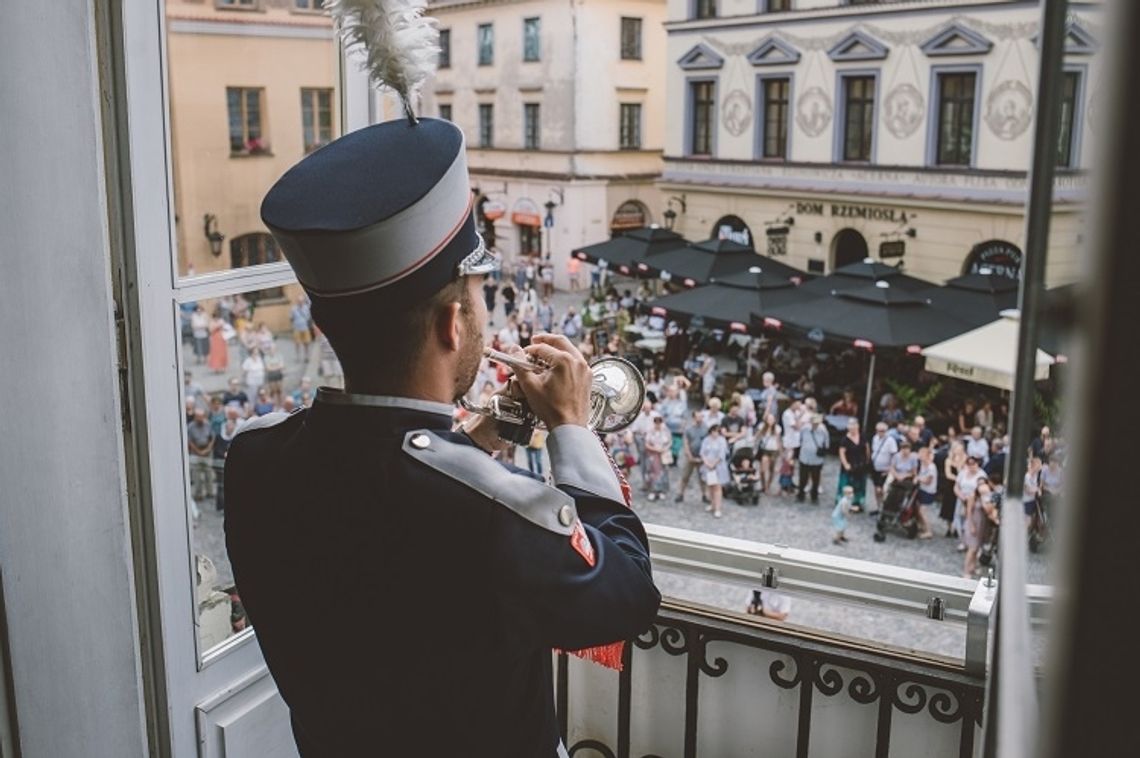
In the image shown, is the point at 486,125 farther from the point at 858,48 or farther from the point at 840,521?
the point at 840,521

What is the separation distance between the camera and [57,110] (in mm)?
2014

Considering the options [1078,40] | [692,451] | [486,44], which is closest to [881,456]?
[692,451]

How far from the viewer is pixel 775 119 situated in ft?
71.4

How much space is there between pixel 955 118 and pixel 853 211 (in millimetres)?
2568

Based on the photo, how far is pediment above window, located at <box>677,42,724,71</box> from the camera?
72.9 feet

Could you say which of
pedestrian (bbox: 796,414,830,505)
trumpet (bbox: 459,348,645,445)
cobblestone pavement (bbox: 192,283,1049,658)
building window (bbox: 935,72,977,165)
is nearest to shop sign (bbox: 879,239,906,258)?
building window (bbox: 935,72,977,165)

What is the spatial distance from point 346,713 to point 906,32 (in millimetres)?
19491

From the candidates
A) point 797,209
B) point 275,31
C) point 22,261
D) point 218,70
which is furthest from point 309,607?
point 797,209

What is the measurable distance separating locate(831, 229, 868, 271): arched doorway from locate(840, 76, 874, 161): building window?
148 cm

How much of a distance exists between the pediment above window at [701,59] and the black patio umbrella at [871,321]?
10.1m

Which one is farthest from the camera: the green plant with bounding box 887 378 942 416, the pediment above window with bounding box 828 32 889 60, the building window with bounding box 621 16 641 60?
the building window with bounding box 621 16 641 60

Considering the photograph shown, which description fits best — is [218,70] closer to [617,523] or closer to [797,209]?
[617,523]

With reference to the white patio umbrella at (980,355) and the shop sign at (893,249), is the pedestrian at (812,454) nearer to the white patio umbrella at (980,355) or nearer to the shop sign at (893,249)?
the white patio umbrella at (980,355)

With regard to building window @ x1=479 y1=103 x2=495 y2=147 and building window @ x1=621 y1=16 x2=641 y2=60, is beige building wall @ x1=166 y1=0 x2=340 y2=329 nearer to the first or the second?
building window @ x1=621 y1=16 x2=641 y2=60
